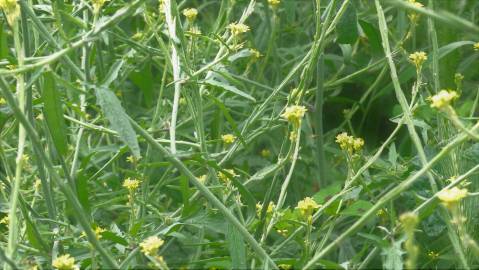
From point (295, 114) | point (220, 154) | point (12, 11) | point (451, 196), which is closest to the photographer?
point (451, 196)

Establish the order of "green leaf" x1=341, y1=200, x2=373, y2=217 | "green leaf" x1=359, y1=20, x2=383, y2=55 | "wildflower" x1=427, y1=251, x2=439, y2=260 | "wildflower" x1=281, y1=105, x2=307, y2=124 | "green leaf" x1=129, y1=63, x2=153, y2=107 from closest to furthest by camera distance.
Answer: "wildflower" x1=281, y1=105, x2=307, y2=124 < "green leaf" x1=341, y1=200, x2=373, y2=217 < "wildflower" x1=427, y1=251, x2=439, y2=260 < "green leaf" x1=359, y1=20, x2=383, y2=55 < "green leaf" x1=129, y1=63, x2=153, y2=107

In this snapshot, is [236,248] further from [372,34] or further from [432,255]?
[372,34]

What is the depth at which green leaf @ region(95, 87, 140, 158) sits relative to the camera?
1.05 m

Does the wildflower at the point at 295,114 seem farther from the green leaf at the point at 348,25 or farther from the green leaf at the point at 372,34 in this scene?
the green leaf at the point at 372,34

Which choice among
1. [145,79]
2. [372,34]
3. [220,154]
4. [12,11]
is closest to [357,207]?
[220,154]

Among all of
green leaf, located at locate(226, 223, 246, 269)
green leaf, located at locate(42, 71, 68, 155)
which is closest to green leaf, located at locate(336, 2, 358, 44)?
green leaf, located at locate(226, 223, 246, 269)

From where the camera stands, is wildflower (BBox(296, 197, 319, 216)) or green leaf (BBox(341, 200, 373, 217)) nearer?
wildflower (BBox(296, 197, 319, 216))

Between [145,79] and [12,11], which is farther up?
[12,11]

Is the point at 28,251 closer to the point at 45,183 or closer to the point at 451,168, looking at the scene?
the point at 45,183

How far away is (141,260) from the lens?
133 centimetres

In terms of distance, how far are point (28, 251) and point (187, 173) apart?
30cm

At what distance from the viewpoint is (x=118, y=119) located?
1.07 meters

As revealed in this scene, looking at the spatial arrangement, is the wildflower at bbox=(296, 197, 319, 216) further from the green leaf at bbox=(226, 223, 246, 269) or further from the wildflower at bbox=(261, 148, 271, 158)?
the wildflower at bbox=(261, 148, 271, 158)

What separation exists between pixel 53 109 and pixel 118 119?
130 millimetres
